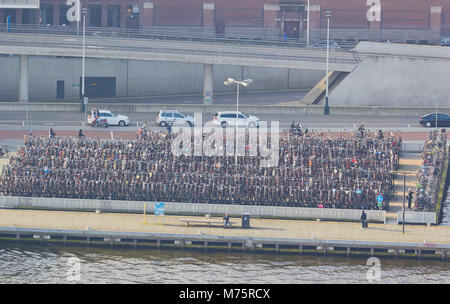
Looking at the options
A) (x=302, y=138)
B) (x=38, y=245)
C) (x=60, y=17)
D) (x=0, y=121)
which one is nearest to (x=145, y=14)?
(x=60, y=17)

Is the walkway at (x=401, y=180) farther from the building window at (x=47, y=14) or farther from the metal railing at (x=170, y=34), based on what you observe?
the building window at (x=47, y=14)

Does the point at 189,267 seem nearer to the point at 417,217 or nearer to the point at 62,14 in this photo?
the point at 417,217

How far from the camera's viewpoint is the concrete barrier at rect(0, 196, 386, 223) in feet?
192

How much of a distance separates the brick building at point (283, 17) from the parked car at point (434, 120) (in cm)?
2872

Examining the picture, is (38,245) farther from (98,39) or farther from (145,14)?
(145,14)

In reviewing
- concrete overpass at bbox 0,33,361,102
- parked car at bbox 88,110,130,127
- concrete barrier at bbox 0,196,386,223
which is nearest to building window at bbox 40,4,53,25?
concrete overpass at bbox 0,33,361,102

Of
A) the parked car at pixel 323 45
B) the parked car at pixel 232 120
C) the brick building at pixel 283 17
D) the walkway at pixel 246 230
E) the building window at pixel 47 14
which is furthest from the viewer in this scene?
the brick building at pixel 283 17

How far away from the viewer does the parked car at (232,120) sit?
256ft

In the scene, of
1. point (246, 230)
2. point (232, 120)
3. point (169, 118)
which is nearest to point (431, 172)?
point (246, 230)

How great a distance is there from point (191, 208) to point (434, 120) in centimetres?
2749

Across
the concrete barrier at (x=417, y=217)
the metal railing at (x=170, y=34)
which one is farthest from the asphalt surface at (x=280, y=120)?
the concrete barrier at (x=417, y=217)

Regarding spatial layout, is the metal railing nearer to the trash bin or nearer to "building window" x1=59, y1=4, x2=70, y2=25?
"building window" x1=59, y1=4, x2=70, y2=25

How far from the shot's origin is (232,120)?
78250mm

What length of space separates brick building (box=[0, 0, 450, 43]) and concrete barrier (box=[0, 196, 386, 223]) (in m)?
49.5
